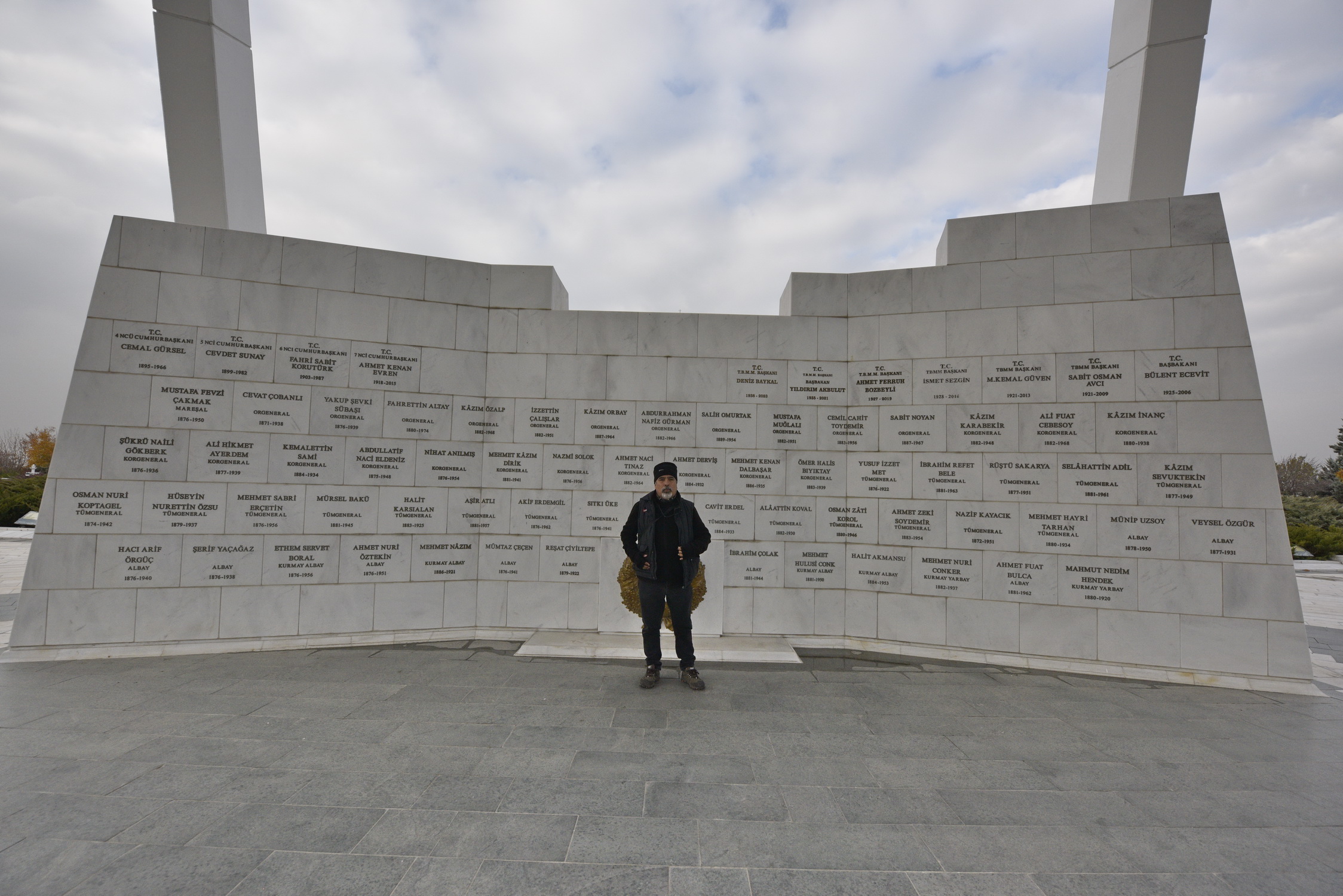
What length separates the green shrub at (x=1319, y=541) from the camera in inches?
683

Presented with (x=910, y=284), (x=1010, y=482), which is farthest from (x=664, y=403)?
(x=1010, y=482)

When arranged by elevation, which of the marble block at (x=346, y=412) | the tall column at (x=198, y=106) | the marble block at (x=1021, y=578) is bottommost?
the marble block at (x=1021, y=578)

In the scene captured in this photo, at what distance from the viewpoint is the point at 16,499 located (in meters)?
18.3

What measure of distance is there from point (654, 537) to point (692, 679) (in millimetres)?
1416

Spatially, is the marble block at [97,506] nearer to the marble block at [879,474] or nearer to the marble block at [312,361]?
the marble block at [312,361]

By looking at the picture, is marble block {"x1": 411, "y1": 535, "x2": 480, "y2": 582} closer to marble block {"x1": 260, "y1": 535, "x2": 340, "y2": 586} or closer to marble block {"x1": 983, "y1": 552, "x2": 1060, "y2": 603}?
marble block {"x1": 260, "y1": 535, "x2": 340, "y2": 586}

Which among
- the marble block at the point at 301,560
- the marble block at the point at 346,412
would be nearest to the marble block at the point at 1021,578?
the marble block at the point at 346,412

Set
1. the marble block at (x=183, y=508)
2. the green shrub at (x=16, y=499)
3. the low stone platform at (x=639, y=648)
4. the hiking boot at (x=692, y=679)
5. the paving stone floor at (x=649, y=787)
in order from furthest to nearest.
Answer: the green shrub at (x=16, y=499)
the marble block at (x=183, y=508)
the low stone platform at (x=639, y=648)
the hiking boot at (x=692, y=679)
the paving stone floor at (x=649, y=787)

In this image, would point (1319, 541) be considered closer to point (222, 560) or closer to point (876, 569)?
point (876, 569)

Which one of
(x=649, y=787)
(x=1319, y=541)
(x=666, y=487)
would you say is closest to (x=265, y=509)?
(x=666, y=487)

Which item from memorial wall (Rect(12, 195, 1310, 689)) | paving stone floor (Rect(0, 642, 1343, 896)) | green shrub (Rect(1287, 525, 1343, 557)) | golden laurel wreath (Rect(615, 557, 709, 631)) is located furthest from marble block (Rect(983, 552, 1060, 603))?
green shrub (Rect(1287, 525, 1343, 557))

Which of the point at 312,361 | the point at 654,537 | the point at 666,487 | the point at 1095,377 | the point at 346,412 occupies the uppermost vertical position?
the point at 312,361

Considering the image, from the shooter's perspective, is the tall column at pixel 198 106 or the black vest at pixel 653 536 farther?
the tall column at pixel 198 106

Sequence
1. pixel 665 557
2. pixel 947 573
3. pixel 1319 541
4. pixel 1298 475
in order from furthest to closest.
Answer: pixel 1298 475, pixel 1319 541, pixel 947 573, pixel 665 557
